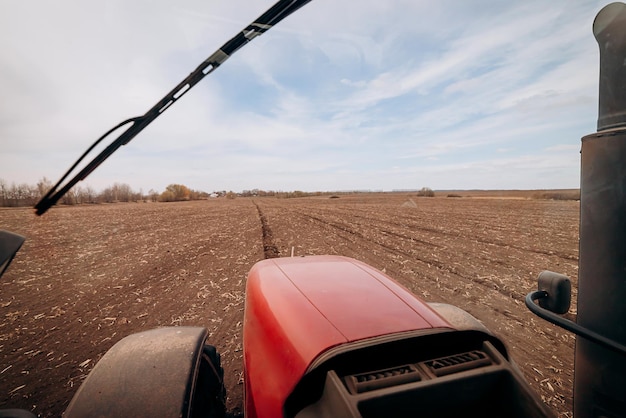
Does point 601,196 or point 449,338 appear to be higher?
point 601,196

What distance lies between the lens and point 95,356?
12.7ft

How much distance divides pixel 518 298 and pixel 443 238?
260 inches

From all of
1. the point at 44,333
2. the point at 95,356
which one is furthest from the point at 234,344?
the point at 44,333

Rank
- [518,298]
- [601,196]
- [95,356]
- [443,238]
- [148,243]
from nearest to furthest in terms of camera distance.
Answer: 1. [601,196]
2. [95,356]
3. [518,298]
4. [148,243]
5. [443,238]

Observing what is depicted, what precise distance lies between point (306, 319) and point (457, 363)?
687 millimetres

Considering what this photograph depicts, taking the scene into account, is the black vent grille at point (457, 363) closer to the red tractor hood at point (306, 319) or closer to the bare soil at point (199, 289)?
the red tractor hood at point (306, 319)

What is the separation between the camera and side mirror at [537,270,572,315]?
4.06 feet

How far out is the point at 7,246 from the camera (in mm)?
936

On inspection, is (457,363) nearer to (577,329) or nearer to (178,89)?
(577,329)

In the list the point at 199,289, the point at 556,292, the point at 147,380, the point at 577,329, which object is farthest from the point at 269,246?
the point at 577,329

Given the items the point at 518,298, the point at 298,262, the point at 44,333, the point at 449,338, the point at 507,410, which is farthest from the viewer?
the point at 518,298

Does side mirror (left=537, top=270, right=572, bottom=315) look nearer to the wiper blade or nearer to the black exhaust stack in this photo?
the black exhaust stack

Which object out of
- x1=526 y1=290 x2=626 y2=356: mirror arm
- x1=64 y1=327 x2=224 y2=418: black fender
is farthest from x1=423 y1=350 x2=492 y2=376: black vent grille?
x1=64 y1=327 x2=224 y2=418: black fender

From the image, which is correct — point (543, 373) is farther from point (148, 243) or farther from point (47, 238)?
point (47, 238)
